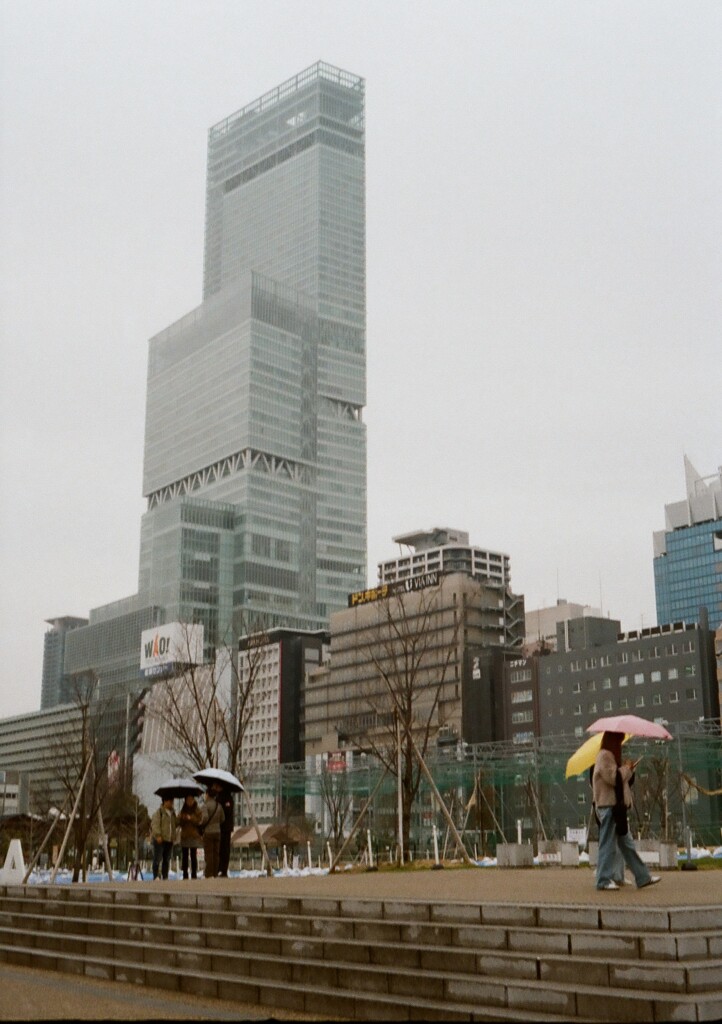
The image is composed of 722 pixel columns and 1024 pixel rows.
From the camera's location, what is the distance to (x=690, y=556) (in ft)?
534

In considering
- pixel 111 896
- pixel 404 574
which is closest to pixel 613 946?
pixel 111 896

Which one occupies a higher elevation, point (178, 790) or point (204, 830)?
point (178, 790)

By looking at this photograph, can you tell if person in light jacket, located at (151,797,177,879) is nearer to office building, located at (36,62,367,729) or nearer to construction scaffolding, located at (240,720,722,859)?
construction scaffolding, located at (240,720,722,859)

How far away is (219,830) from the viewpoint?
19688mm

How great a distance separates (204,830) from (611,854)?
32.1 ft

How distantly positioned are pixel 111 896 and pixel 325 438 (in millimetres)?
182548

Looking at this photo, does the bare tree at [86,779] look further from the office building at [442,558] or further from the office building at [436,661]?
the office building at [442,558]

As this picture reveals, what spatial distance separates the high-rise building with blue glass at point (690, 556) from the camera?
160250 millimetres

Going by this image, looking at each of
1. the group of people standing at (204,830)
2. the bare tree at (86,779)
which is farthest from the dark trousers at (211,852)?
the bare tree at (86,779)

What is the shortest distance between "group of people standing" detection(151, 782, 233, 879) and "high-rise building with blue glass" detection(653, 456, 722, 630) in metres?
144

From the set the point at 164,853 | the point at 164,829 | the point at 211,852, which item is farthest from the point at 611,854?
the point at 164,853

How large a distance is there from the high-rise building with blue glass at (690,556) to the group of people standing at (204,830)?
5670 inches

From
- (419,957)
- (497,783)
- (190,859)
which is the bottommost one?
(419,957)

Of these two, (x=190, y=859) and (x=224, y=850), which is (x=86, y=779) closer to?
(x=190, y=859)
